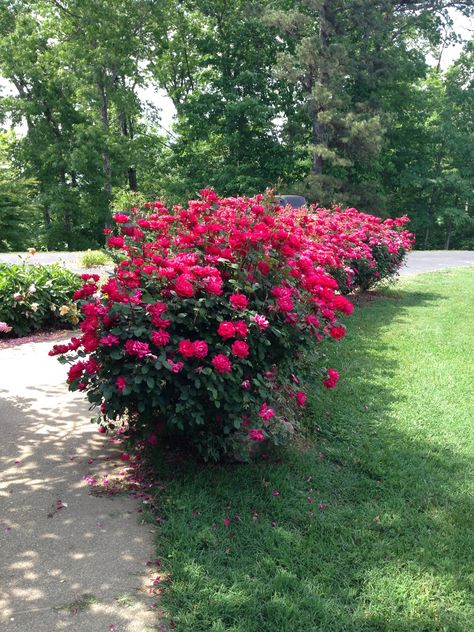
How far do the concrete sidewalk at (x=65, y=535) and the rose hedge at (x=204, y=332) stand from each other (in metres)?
0.42

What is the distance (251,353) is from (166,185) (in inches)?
832

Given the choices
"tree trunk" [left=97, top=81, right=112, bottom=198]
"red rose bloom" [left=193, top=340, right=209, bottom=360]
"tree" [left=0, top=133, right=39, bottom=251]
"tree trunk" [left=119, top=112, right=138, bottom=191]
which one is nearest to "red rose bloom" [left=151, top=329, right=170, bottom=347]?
"red rose bloom" [left=193, top=340, right=209, bottom=360]

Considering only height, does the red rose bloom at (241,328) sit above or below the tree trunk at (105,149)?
below

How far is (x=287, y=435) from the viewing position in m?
3.57

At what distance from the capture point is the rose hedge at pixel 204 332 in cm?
272

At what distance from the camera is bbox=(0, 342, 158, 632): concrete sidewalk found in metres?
2.10

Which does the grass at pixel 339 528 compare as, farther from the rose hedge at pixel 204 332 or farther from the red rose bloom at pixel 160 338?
the red rose bloom at pixel 160 338

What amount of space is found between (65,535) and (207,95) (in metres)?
21.8

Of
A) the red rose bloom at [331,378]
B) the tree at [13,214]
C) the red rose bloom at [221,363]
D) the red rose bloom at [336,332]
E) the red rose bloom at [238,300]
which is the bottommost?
the red rose bloom at [331,378]

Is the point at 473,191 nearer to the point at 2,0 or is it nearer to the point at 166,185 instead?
the point at 166,185

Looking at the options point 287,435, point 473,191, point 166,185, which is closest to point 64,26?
point 166,185

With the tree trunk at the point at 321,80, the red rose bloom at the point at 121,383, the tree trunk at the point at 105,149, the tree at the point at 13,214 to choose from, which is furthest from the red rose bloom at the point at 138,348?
the tree trunk at the point at 105,149

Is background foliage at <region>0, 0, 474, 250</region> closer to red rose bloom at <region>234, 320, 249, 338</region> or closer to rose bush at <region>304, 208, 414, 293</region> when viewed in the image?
rose bush at <region>304, 208, 414, 293</region>

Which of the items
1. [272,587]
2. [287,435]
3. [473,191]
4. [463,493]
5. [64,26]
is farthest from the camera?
[473,191]
